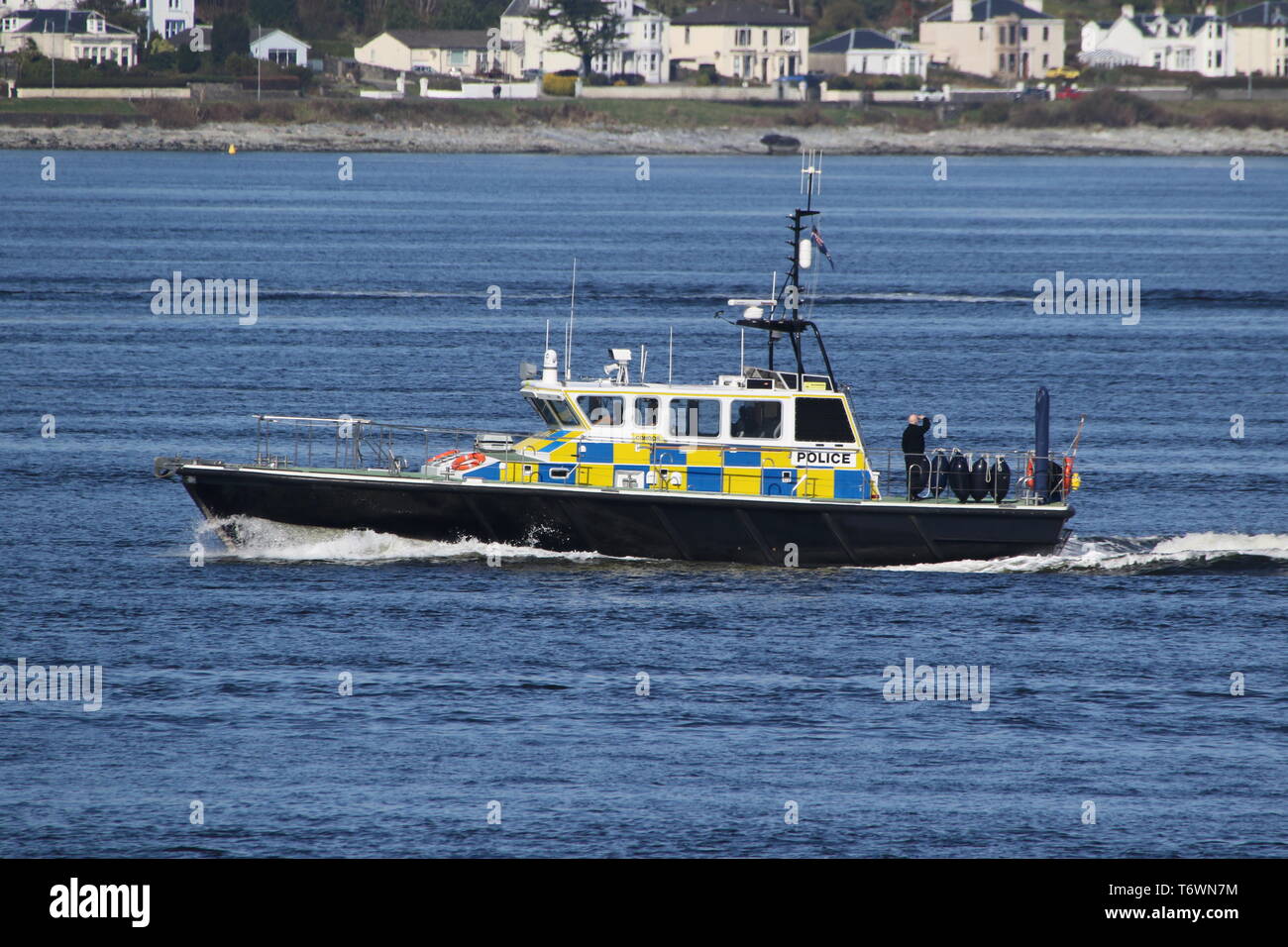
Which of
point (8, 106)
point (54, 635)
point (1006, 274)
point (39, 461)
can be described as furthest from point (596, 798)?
point (8, 106)

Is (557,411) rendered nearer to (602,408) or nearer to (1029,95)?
(602,408)

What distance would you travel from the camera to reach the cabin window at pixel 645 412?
30.5 m

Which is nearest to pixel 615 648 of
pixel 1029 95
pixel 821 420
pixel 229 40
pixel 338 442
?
pixel 821 420

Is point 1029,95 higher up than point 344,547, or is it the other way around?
point 1029,95

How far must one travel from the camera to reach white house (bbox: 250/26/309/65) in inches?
7131

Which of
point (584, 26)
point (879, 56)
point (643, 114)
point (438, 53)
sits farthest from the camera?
point (879, 56)

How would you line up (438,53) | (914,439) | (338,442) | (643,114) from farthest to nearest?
(438,53) < (643,114) < (338,442) < (914,439)

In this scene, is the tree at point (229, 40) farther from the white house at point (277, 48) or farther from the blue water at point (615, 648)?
the blue water at point (615, 648)

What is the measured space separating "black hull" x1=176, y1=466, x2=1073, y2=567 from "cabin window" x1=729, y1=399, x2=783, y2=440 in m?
1.16

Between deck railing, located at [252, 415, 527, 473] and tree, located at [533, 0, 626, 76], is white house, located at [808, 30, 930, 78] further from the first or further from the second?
deck railing, located at [252, 415, 527, 473]

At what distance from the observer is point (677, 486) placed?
30.5 m

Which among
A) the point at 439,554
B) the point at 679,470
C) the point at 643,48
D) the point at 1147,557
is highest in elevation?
the point at 643,48

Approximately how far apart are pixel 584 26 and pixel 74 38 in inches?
2041
